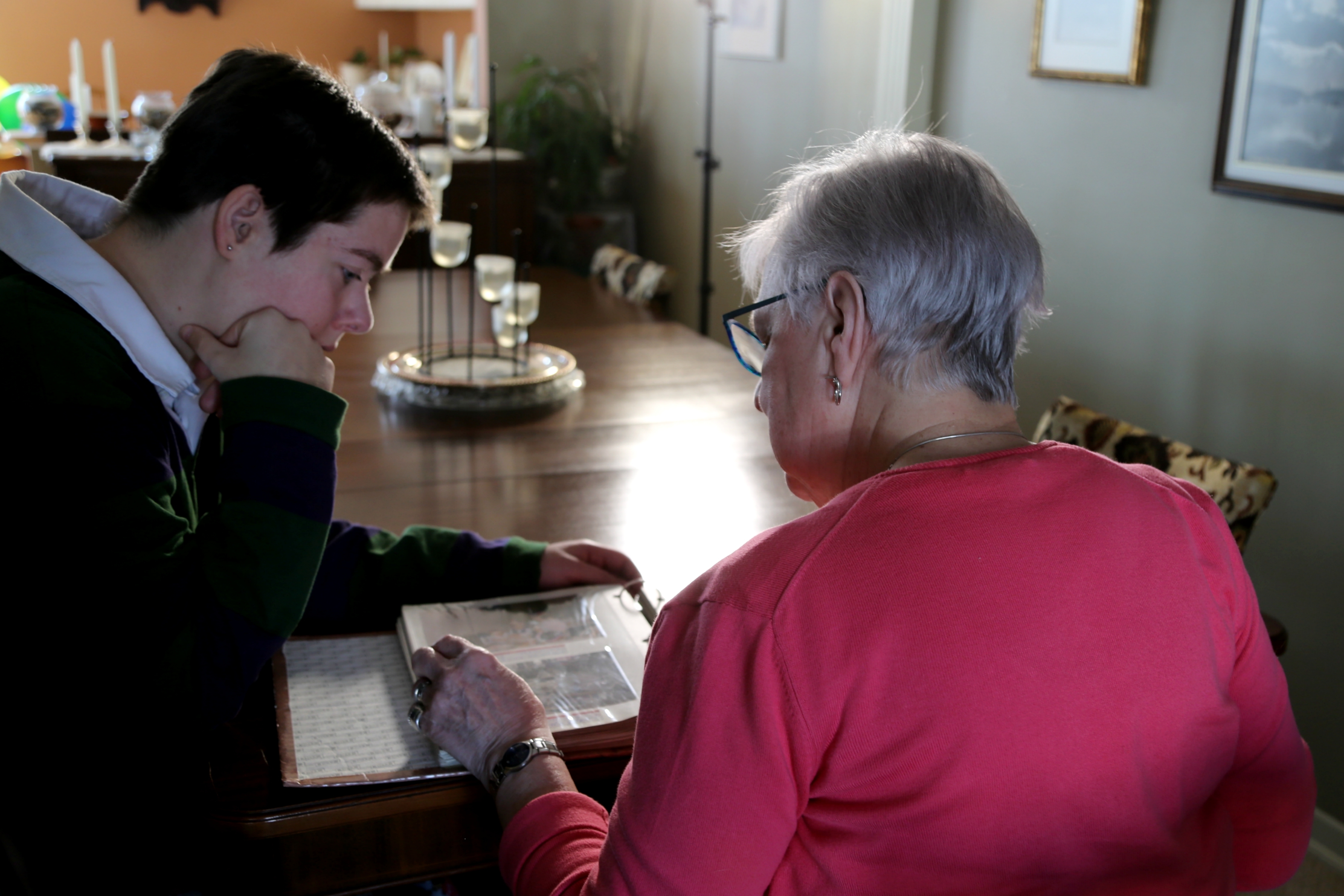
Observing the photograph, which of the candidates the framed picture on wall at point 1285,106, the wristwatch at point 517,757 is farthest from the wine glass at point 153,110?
the wristwatch at point 517,757

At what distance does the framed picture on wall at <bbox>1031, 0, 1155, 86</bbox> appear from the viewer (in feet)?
7.74

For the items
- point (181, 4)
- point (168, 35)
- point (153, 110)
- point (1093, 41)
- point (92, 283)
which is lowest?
point (92, 283)

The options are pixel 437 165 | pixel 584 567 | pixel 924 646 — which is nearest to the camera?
pixel 924 646

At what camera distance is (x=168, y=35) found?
6.98 metres

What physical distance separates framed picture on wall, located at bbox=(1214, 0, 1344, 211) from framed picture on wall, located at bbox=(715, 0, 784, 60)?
85.0 inches

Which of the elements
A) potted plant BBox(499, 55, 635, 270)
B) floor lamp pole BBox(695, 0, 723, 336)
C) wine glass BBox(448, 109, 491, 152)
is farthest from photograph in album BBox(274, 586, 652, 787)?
potted plant BBox(499, 55, 635, 270)

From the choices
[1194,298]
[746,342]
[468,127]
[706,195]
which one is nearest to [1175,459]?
[1194,298]

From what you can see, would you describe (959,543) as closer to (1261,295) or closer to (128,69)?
(1261,295)

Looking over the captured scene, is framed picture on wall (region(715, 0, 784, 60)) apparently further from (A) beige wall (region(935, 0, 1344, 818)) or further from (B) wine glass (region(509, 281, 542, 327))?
(B) wine glass (region(509, 281, 542, 327))

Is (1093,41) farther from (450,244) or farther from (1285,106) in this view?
(450,244)

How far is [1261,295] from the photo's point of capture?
7.03 ft

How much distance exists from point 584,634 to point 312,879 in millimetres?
359

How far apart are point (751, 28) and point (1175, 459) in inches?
120

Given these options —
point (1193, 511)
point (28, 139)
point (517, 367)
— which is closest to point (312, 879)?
point (1193, 511)
